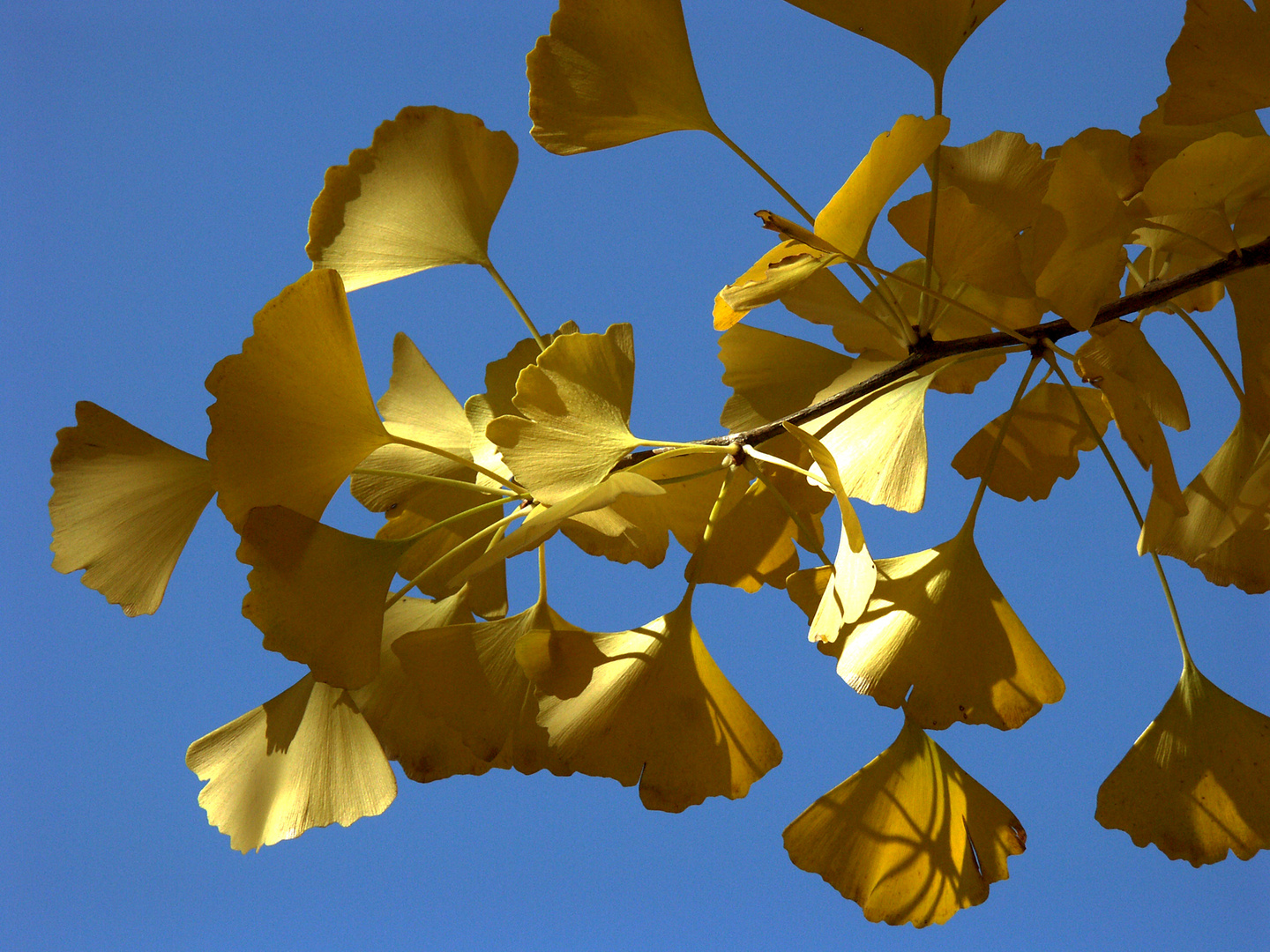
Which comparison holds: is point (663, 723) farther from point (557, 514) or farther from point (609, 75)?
point (609, 75)

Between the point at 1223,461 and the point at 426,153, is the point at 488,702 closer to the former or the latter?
the point at 426,153

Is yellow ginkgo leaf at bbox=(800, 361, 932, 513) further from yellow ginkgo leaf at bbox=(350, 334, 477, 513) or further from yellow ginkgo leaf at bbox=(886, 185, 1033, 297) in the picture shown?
yellow ginkgo leaf at bbox=(350, 334, 477, 513)

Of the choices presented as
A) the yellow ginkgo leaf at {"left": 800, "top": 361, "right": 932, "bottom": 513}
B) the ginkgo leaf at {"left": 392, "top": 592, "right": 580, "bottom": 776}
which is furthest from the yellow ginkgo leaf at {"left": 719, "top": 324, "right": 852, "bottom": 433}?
the ginkgo leaf at {"left": 392, "top": 592, "right": 580, "bottom": 776}

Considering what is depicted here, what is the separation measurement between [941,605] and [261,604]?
0.84ft

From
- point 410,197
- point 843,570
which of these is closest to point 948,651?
point 843,570

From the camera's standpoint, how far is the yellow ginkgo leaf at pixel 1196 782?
39 centimetres

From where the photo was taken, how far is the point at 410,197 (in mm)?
428

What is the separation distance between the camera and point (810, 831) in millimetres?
405

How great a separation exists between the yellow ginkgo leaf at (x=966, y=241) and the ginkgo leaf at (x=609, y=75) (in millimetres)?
119

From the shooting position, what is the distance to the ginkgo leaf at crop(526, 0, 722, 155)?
37cm

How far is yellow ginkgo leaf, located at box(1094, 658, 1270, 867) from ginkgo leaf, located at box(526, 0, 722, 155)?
0.35 meters

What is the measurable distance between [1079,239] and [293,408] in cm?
28

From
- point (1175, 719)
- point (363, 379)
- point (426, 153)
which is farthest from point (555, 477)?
point (1175, 719)

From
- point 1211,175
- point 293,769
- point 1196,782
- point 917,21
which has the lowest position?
point 1196,782
